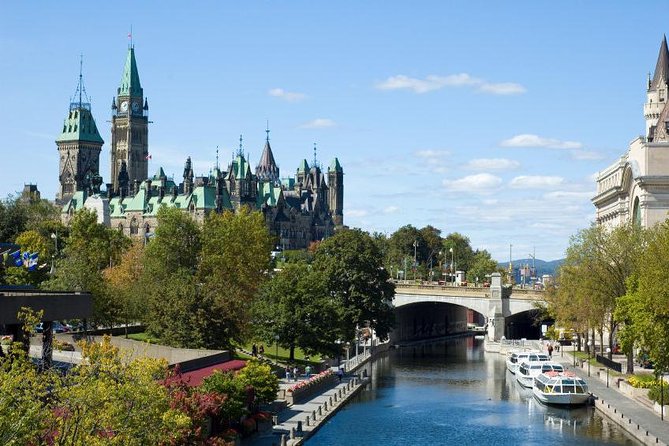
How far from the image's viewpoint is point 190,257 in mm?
117188

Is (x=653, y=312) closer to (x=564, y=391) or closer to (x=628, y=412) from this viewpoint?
(x=628, y=412)

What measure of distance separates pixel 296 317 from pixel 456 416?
1962cm

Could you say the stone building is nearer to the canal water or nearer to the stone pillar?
the stone pillar

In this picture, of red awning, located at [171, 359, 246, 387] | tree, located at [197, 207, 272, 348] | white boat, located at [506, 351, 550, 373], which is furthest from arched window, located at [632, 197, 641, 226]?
red awning, located at [171, 359, 246, 387]

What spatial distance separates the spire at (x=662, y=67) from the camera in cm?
15662

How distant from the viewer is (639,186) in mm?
104625

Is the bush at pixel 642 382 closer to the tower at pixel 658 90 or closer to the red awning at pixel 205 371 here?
the red awning at pixel 205 371

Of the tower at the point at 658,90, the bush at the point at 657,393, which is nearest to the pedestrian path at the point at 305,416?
the bush at the point at 657,393

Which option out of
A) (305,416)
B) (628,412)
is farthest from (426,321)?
(305,416)

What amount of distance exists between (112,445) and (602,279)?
6196 centimetres

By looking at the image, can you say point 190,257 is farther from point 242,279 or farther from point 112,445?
point 112,445

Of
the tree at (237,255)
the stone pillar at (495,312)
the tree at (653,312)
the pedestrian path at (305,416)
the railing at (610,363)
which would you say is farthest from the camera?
the stone pillar at (495,312)

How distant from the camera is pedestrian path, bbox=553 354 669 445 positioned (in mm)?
56125

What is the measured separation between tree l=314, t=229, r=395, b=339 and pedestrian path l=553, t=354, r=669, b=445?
3029 cm
